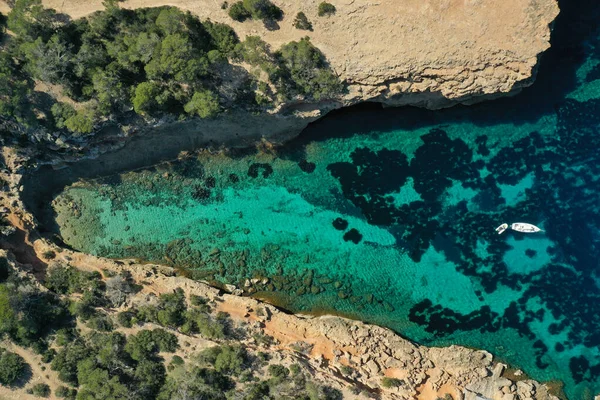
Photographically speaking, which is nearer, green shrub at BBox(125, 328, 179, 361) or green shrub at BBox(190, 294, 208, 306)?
green shrub at BBox(125, 328, 179, 361)

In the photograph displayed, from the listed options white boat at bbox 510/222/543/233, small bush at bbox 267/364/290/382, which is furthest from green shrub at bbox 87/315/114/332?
white boat at bbox 510/222/543/233

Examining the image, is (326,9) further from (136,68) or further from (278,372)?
(278,372)

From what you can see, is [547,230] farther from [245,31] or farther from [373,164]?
[245,31]

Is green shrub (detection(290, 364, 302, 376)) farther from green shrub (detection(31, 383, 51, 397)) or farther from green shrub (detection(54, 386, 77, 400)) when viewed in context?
green shrub (detection(31, 383, 51, 397))

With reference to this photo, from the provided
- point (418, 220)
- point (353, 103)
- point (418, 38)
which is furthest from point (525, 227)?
point (418, 38)

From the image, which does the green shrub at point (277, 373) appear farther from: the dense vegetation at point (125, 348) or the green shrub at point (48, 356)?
the green shrub at point (48, 356)

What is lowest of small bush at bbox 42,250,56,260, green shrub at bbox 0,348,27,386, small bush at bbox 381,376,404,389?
green shrub at bbox 0,348,27,386
